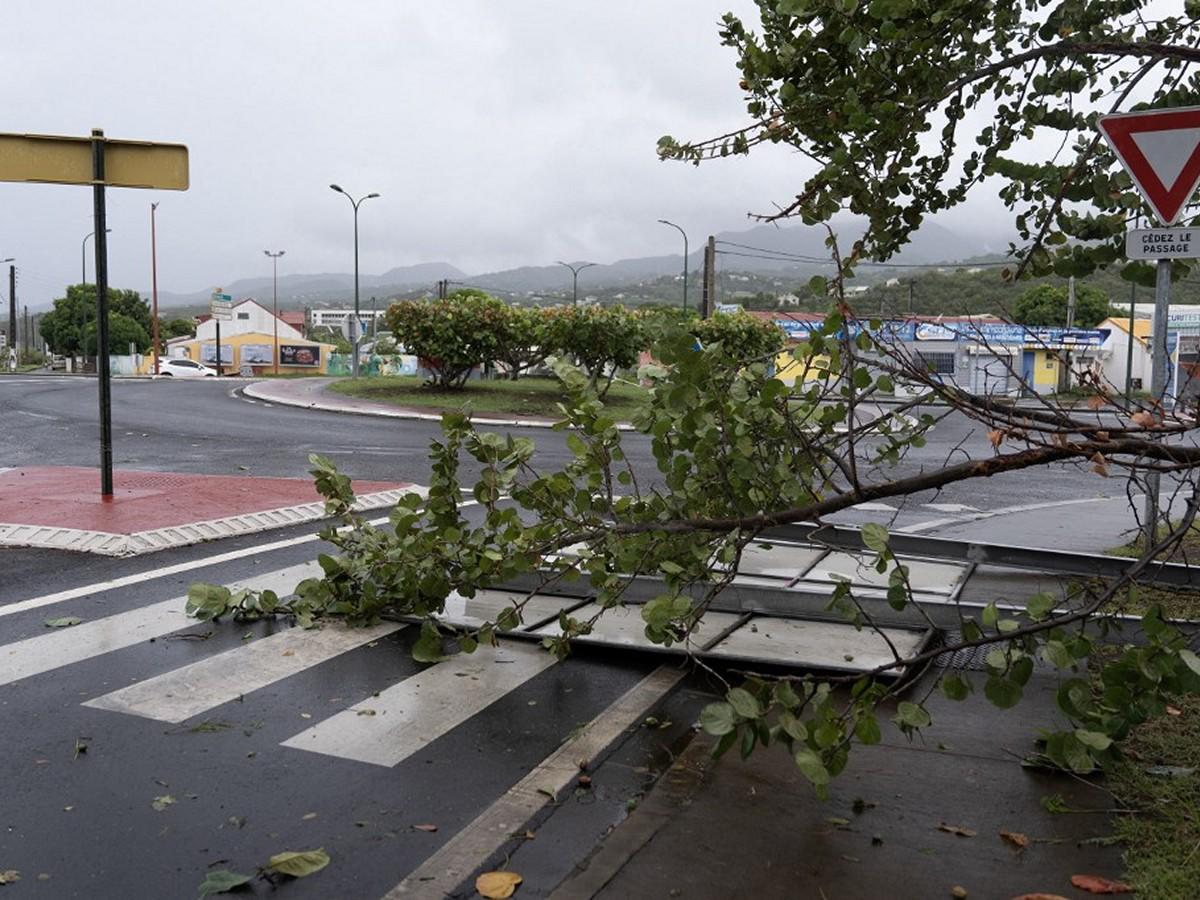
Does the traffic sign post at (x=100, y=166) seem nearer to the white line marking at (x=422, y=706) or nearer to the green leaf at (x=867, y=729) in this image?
the white line marking at (x=422, y=706)

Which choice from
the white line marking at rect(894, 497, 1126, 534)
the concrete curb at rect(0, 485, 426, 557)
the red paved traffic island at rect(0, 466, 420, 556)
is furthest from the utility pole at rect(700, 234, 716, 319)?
the concrete curb at rect(0, 485, 426, 557)

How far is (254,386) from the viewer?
34.1 metres

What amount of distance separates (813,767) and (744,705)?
0.26m

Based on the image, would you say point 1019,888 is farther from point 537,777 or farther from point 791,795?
point 537,777

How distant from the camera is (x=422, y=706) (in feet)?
16.4

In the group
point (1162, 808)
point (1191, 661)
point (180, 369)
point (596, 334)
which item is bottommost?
point (1162, 808)

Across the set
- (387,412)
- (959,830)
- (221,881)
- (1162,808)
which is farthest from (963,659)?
(387,412)

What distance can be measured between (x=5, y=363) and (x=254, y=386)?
A: 74602 millimetres

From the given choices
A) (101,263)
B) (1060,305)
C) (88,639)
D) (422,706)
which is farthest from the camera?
(1060,305)

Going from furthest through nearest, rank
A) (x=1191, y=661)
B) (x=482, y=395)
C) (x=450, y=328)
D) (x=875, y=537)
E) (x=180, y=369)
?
(x=180, y=369) → (x=482, y=395) → (x=450, y=328) → (x=875, y=537) → (x=1191, y=661)

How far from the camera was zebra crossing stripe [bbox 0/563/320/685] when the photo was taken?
17.8 feet

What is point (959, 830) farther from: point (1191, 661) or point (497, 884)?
point (497, 884)

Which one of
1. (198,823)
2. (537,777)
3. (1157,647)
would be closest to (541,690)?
(537,777)

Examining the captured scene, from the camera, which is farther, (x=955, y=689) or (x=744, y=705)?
(x=955, y=689)
